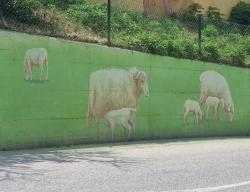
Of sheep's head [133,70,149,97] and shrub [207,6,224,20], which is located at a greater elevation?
shrub [207,6,224,20]

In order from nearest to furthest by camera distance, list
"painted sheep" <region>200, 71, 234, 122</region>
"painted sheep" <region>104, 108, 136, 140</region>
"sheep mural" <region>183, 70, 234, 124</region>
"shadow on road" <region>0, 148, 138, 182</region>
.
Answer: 1. "shadow on road" <region>0, 148, 138, 182</region>
2. "painted sheep" <region>104, 108, 136, 140</region>
3. "sheep mural" <region>183, 70, 234, 124</region>
4. "painted sheep" <region>200, 71, 234, 122</region>

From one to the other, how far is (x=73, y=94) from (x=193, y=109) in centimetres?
453

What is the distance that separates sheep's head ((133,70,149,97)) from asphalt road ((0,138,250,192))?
5.39ft

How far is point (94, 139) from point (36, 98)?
196 centimetres

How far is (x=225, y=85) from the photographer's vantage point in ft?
60.2

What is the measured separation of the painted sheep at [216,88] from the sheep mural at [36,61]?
570 centimetres

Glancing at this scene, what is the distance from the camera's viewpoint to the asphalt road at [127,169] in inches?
348

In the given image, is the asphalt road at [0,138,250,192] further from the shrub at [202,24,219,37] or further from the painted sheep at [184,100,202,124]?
the shrub at [202,24,219,37]

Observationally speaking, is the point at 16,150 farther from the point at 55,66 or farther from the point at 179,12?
the point at 179,12

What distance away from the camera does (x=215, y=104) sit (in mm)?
18047

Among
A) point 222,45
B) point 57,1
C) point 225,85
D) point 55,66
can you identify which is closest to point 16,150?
point 55,66

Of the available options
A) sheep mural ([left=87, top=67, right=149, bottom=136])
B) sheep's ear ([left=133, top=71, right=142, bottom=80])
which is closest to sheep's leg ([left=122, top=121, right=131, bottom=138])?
sheep mural ([left=87, top=67, right=149, bottom=136])

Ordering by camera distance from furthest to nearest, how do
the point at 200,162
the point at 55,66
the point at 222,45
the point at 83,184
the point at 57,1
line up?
the point at 222,45
the point at 57,1
the point at 55,66
the point at 200,162
the point at 83,184

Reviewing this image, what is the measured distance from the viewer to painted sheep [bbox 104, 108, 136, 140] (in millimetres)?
14750
